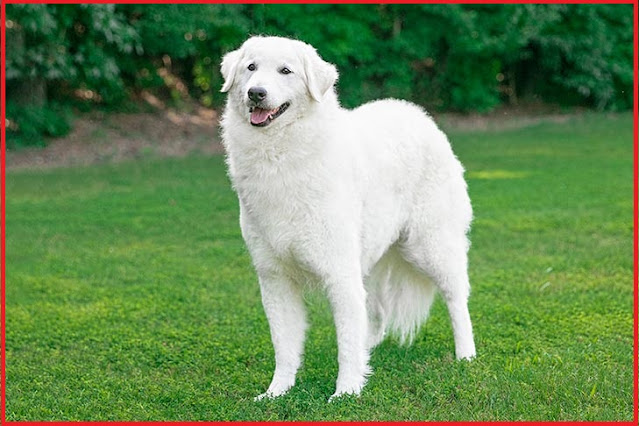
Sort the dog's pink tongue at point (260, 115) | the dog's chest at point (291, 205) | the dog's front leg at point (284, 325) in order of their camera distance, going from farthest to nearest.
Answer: the dog's front leg at point (284, 325), the dog's chest at point (291, 205), the dog's pink tongue at point (260, 115)

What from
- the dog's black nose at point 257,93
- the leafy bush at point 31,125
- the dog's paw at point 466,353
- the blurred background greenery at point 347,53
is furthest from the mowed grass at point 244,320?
the blurred background greenery at point 347,53

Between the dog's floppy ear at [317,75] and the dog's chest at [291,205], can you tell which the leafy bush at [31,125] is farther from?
the dog's floppy ear at [317,75]

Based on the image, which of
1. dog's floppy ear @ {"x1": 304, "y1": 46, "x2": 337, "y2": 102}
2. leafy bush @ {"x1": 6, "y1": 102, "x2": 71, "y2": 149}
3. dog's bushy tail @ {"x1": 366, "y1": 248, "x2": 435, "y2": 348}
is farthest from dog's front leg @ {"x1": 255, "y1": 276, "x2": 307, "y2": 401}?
leafy bush @ {"x1": 6, "y1": 102, "x2": 71, "y2": 149}

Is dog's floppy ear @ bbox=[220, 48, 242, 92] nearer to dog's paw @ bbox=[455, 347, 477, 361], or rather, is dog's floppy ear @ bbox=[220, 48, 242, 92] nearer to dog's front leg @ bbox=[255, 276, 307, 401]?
dog's front leg @ bbox=[255, 276, 307, 401]

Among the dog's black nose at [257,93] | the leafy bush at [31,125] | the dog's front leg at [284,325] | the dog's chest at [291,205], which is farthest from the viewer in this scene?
the leafy bush at [31,125]

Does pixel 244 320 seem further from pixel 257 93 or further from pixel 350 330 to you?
pixel 257 93

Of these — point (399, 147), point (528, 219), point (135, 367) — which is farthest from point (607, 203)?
point (135, 367)

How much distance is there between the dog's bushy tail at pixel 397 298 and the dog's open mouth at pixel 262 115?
1.31 metres

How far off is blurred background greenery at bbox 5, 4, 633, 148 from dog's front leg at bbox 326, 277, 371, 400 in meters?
10.4

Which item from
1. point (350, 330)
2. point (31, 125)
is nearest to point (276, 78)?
point (350, 330)

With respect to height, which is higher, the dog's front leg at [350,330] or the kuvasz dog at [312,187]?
the kuvasz dog at [312,187]

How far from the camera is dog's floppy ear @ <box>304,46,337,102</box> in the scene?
13.0 feet

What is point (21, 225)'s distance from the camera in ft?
29.8

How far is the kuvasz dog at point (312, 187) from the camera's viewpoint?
398cm
